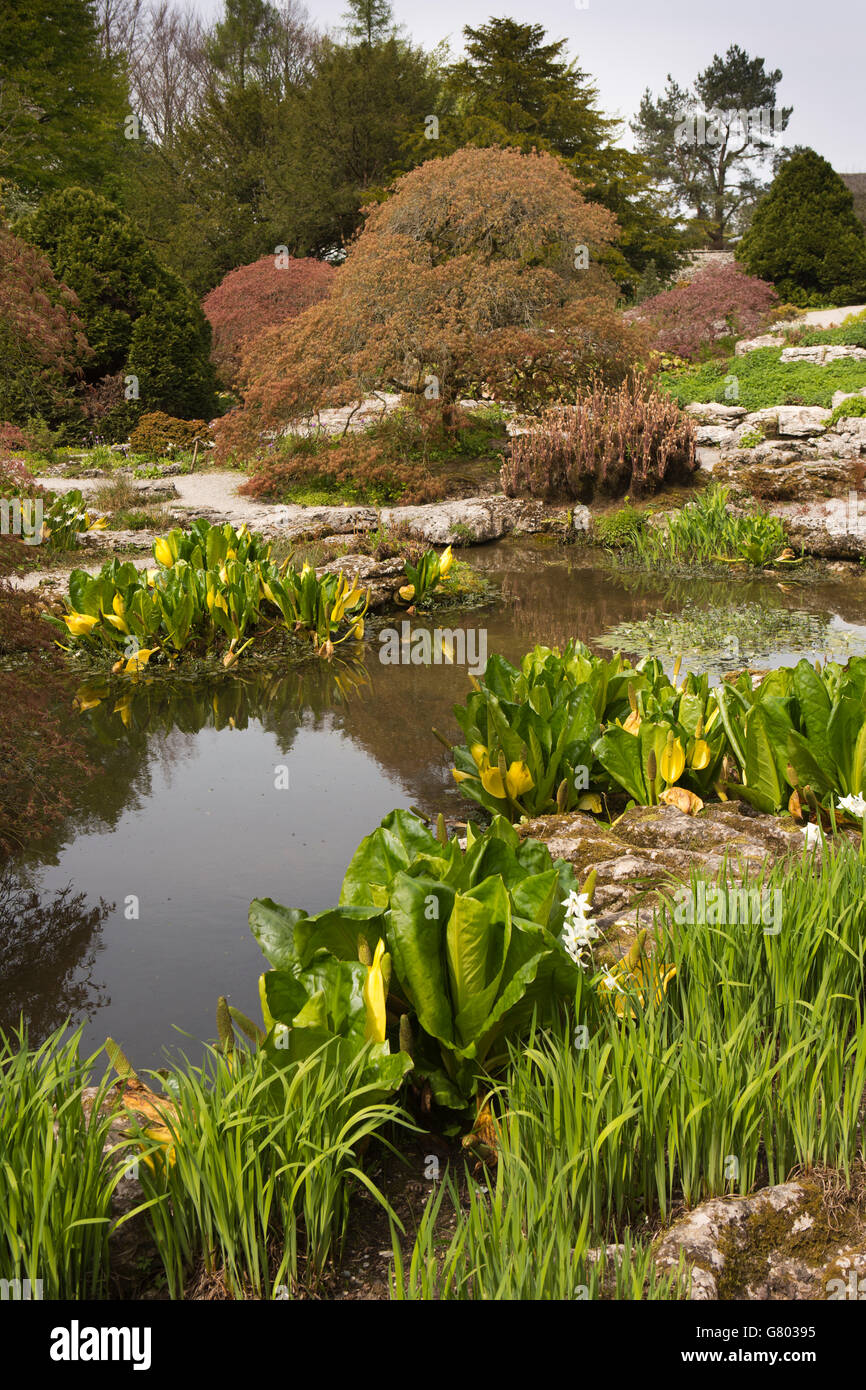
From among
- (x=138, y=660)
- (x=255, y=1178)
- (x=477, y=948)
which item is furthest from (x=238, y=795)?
(x=255, y=1178)

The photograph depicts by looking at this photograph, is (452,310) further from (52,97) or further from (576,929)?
(52,97)

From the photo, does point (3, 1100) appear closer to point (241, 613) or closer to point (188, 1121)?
point (188, 1121)

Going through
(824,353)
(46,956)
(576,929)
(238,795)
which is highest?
(824,353)

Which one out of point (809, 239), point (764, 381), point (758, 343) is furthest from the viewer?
point (809, 239)

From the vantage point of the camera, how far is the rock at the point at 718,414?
15541 millimetres

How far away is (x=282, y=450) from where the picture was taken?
1474 centimetres

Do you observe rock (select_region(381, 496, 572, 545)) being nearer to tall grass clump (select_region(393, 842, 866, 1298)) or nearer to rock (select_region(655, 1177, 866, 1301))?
tall grass clump (select_region(393, 842, 866, 1298))

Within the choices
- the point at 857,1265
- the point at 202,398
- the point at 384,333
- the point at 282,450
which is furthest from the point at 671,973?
the point at 202,398

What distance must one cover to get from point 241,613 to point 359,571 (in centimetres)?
188

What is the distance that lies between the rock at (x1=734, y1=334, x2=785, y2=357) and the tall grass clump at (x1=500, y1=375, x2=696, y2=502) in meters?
10.8

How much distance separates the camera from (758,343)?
22.8 m

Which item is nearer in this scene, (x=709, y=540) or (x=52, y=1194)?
(x=52, y=1194)

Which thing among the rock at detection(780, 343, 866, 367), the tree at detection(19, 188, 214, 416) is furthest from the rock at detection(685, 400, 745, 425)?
the tree at detection(19, 188, 214, 416)

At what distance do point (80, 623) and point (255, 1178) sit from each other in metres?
5.71
